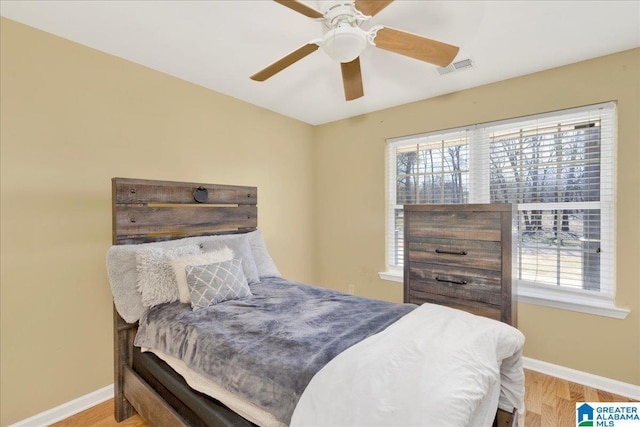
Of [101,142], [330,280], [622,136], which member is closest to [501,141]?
[622,136]

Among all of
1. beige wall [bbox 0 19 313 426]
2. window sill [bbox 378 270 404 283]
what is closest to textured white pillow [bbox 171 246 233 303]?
beige wall [bbox 0 19 313 426]

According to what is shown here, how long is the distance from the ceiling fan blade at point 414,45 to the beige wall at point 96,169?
4.59ft

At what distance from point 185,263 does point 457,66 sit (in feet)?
8.25

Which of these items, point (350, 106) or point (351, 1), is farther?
point (350, 106)

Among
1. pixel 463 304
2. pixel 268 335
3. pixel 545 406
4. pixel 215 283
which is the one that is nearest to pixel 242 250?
pixel 215 283

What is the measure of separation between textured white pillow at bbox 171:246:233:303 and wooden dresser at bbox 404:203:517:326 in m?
1.58

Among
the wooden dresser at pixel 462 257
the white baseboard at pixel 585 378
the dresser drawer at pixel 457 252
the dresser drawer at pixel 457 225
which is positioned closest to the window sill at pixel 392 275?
the wooden dresser at pixel 462 257

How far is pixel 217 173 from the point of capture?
291cm

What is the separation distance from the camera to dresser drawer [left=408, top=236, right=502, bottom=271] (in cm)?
222

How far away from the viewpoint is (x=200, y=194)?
2.49m

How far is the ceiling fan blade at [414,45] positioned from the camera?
149 cm

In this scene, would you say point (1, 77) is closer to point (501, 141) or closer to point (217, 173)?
point (217, 173)

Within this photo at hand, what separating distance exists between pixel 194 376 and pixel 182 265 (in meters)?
0.72

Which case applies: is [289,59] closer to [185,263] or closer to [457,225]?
[185,263]
